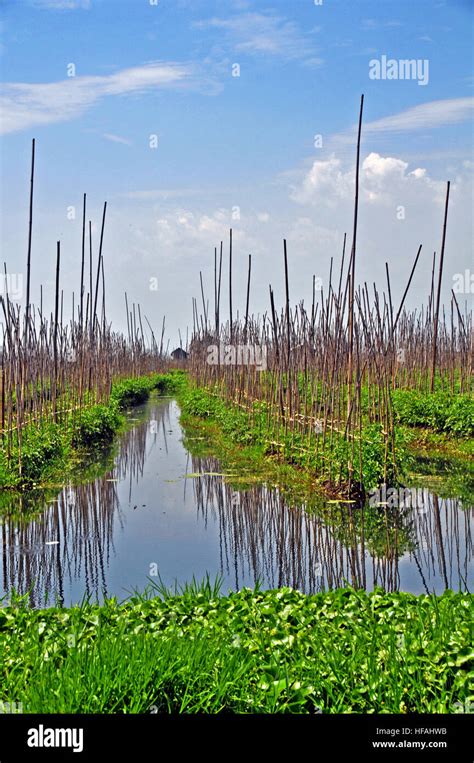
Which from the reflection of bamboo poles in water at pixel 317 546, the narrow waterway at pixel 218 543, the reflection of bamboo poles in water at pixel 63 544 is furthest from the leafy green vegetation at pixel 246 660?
the reflection of bamboo poles in water at pixel 63 544

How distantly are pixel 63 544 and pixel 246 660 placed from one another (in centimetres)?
365

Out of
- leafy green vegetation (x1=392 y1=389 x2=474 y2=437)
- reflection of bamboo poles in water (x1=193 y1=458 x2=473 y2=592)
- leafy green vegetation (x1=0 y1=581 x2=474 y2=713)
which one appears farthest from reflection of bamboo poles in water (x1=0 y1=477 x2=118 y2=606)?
leafy green vegetation (x1=392 y1=389 x2=474 y2=437)

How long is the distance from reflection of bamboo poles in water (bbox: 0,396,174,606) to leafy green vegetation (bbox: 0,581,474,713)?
1497 mm

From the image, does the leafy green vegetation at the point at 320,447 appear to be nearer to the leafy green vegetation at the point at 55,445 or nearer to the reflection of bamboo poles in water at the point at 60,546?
the leafy green vegetation at the point at 55,445

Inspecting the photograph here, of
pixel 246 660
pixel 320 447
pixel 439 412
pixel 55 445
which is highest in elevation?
pixel 439 412

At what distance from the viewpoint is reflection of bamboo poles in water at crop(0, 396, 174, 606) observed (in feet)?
18.5

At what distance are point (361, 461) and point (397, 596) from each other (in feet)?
11.7

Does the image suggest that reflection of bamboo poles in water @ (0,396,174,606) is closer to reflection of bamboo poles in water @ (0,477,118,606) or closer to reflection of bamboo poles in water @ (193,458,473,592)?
reflection of bamboo poles in water @ (0,477,118,606)

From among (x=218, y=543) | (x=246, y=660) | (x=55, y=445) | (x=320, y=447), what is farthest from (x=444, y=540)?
(x=55, y=445)

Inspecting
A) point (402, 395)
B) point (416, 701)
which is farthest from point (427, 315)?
point (416, 701)

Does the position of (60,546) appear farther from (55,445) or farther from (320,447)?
(55,445)

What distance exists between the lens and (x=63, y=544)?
6.79 m

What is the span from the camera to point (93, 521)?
7.70m

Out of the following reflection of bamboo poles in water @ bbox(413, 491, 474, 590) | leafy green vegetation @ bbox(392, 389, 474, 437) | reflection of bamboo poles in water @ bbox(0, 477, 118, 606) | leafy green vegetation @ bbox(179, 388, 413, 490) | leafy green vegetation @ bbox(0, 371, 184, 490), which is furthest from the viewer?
leafy green vegetation @ bbox(392, 389, 474, 437)
